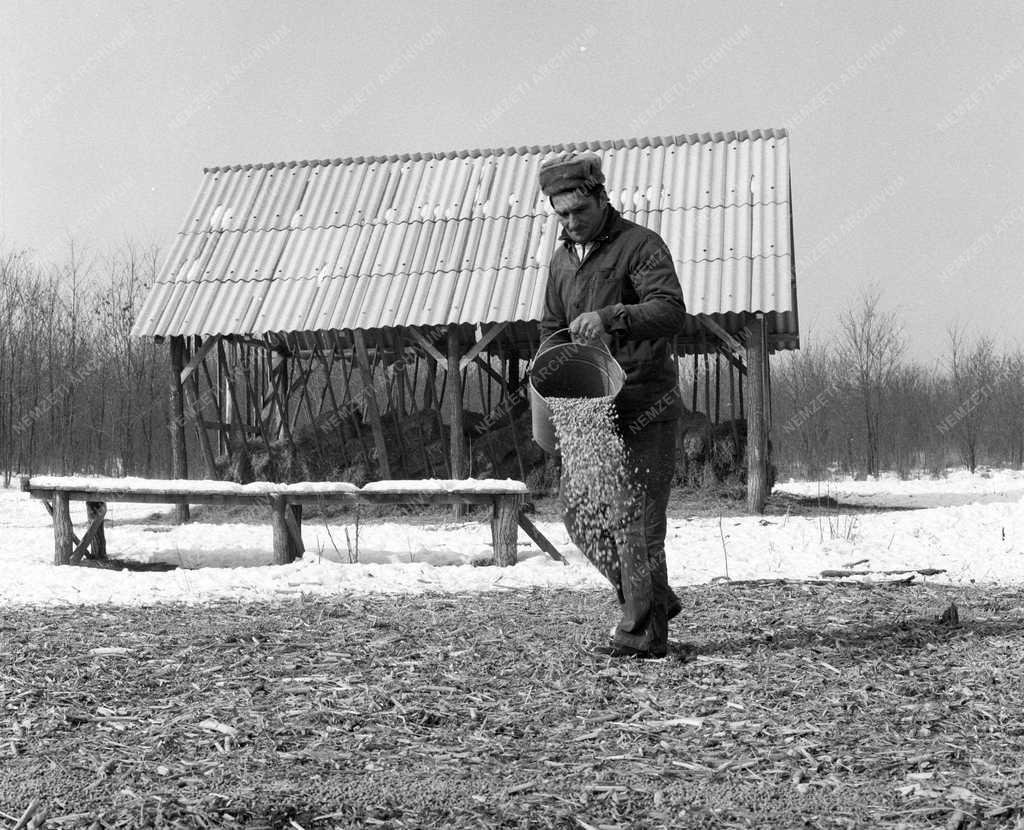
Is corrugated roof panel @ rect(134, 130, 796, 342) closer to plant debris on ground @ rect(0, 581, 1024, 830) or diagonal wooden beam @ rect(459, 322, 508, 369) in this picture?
diagonal wooden beam @ rect(459, 322, 508, 369)

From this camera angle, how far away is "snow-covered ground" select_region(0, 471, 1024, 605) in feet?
22.5

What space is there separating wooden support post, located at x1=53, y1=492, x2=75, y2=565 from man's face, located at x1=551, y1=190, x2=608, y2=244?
19.6 ft

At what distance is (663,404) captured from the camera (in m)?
4.07

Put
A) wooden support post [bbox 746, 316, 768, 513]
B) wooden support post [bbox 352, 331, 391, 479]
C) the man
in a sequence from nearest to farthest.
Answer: the man < wooden support post [bbox 746, 316, 768, 513] < wooden support post [bbox 352, 331, 391, 479]

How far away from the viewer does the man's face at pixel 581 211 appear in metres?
4.04

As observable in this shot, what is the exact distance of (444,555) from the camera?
8.89 meters

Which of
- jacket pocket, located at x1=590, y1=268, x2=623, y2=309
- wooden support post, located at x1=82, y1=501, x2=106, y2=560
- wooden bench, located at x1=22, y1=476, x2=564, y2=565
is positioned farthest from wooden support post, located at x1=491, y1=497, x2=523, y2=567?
jacket pocket, located at x1=590, y1=268, x2=623, y2=309

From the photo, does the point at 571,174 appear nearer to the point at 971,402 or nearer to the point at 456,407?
the point at 456,407

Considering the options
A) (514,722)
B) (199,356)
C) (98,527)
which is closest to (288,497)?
(98,527)

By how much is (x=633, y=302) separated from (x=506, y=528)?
4.02 meters

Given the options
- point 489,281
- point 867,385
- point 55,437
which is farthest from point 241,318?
point 867,385

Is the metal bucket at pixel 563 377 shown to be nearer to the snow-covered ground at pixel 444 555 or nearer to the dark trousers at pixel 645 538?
the dark trousers at pixel 645 538

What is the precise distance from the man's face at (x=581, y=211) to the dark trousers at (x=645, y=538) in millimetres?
772

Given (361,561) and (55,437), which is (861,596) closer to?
(361,561)
